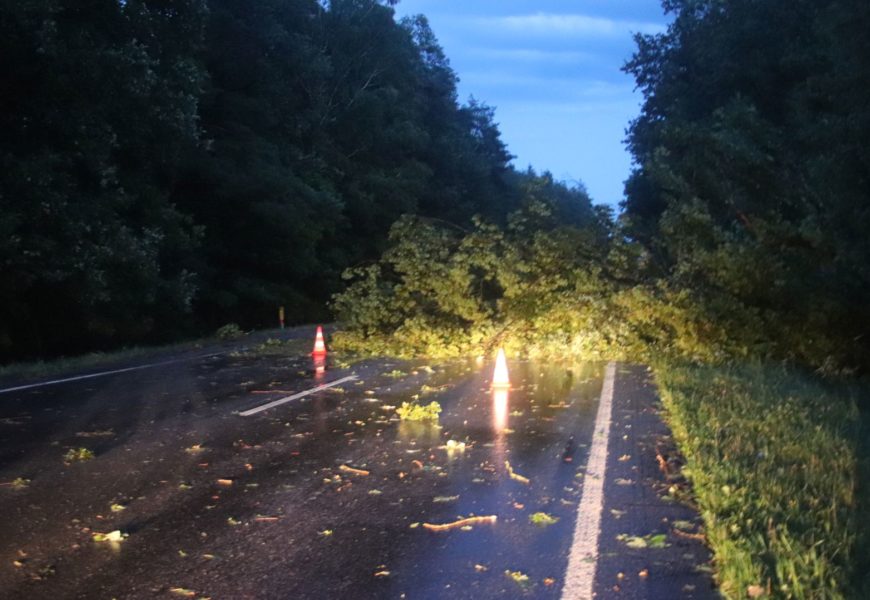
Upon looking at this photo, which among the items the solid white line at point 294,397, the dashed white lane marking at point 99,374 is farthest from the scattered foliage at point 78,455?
the dashed white lane marking at point 99,374

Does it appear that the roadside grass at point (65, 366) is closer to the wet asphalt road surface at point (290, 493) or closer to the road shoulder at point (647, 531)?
the wet asphalt road surface at point (290, 493)

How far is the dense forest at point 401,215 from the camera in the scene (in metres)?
14.9

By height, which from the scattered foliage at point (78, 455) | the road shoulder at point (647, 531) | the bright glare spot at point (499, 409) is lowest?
the scattered foliage at point (78, 455)

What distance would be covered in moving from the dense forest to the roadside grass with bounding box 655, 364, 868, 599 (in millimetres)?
4329

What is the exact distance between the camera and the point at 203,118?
33.6 metres

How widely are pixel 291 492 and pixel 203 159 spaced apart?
88.2ft

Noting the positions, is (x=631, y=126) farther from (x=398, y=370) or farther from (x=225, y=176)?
(x=398, y=370)

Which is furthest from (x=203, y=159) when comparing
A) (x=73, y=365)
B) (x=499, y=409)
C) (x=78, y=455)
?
(x=78, y=455)

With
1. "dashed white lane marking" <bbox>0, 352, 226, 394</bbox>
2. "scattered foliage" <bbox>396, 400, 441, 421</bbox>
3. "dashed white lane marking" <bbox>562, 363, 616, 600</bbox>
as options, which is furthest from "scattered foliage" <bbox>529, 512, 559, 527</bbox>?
"dashed white lane marking" <bbox>0, 352, 226, 394</bbox>

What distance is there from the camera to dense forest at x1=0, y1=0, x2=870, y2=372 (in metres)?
14.9

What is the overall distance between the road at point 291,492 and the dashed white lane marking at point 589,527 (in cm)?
7

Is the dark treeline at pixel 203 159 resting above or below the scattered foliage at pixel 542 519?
above

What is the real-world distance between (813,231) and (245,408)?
9.85 m

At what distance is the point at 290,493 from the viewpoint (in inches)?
262
